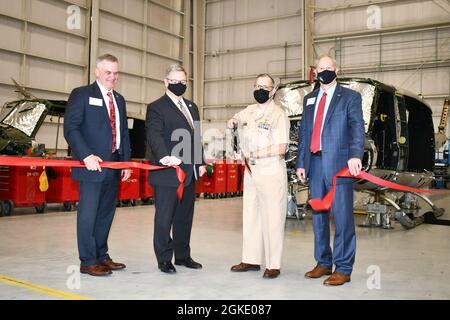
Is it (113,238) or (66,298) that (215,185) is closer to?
(113,238)

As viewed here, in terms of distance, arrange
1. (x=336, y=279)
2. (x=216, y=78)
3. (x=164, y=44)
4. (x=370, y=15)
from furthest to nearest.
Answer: (x=216, y=78) < (x=164, y=44) < (x=370, y=15) < (x=336, y=279)

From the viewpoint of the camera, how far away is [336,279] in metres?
3.78

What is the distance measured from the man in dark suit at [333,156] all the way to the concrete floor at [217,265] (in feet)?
0.85

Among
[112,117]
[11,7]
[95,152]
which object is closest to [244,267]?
[95,152]

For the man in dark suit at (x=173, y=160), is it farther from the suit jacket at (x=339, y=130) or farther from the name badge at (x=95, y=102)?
the suit jacket at (x=339, y=130)

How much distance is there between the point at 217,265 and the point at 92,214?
1.33 meters

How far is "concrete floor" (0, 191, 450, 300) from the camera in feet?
11.6

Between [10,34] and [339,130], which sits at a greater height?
[10,34]

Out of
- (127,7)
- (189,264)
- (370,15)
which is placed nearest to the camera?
(189,264)

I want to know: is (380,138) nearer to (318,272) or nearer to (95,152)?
(318,272)

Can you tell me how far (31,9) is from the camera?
15.4 m

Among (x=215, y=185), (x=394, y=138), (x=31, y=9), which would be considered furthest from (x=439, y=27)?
(x=31, y=9)

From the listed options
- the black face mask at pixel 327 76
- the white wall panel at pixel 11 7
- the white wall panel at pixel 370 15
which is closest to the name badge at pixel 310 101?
the black face mask at pixel 327 76

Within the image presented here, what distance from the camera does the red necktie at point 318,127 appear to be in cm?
401
